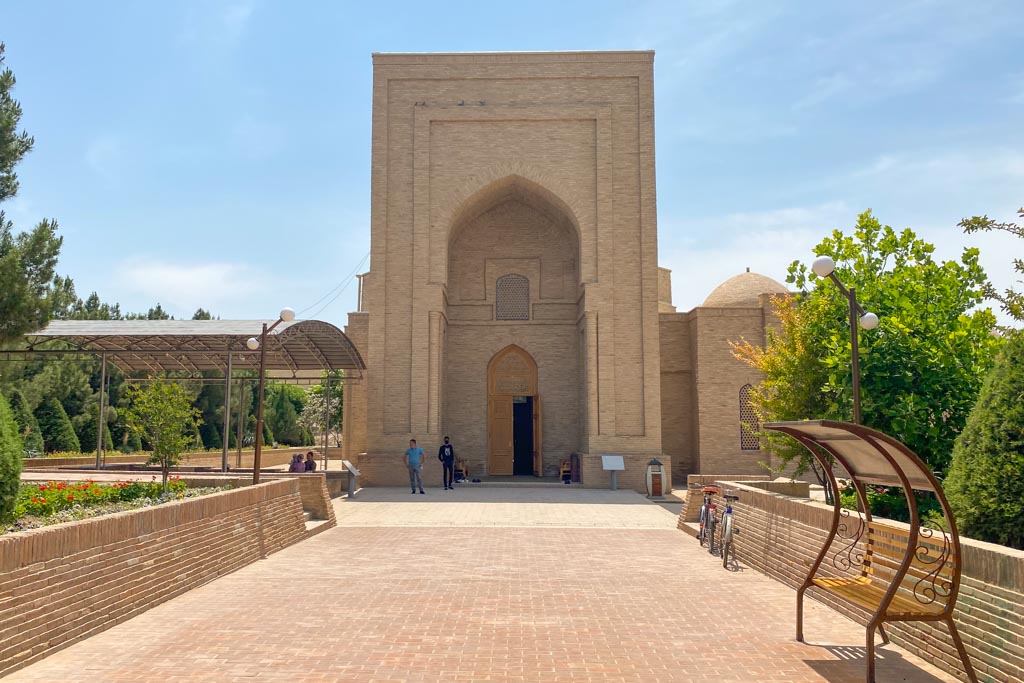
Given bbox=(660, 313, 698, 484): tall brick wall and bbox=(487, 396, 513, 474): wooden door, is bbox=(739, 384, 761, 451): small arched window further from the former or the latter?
bbox=(487, 396, 513, 474): wooden door

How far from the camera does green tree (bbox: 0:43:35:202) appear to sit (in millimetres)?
14594

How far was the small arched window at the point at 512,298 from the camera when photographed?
1030 inches

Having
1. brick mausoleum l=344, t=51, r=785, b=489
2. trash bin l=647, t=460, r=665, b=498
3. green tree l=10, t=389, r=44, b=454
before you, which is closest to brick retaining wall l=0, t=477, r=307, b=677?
trash bin l=647, t=460, r=665, b=498

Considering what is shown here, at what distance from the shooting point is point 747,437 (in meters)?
24.8

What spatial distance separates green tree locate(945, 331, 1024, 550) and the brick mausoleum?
1608 cm

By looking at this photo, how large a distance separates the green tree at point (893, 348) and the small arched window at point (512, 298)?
11901 millimetres

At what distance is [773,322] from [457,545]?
16.5 meters

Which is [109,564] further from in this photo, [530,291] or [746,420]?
[746,420]

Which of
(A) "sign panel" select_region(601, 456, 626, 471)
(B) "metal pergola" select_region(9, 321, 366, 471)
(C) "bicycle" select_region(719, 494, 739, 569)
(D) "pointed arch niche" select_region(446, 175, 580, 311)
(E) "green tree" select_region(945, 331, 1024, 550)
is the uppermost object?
(D) "pointed arch niche" select_region(446, 175, 580, 311)

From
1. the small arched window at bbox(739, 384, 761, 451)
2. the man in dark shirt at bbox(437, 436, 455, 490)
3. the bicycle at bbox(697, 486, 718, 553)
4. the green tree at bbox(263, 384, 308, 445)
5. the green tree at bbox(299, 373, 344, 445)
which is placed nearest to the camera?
the bicycle at bbox(697, 486, 718, 553)

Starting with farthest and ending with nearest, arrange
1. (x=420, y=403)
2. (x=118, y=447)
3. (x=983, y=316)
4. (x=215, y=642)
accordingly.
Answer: (x=118, y=447), (x=420, y=403), (x=983, y=316), (x=215, y=642)

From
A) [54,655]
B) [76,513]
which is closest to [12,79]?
[76,513]

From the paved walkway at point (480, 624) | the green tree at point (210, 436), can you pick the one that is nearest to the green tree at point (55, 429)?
the green tree at point (210, 436)

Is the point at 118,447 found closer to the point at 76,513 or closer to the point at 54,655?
the point at 76,513
